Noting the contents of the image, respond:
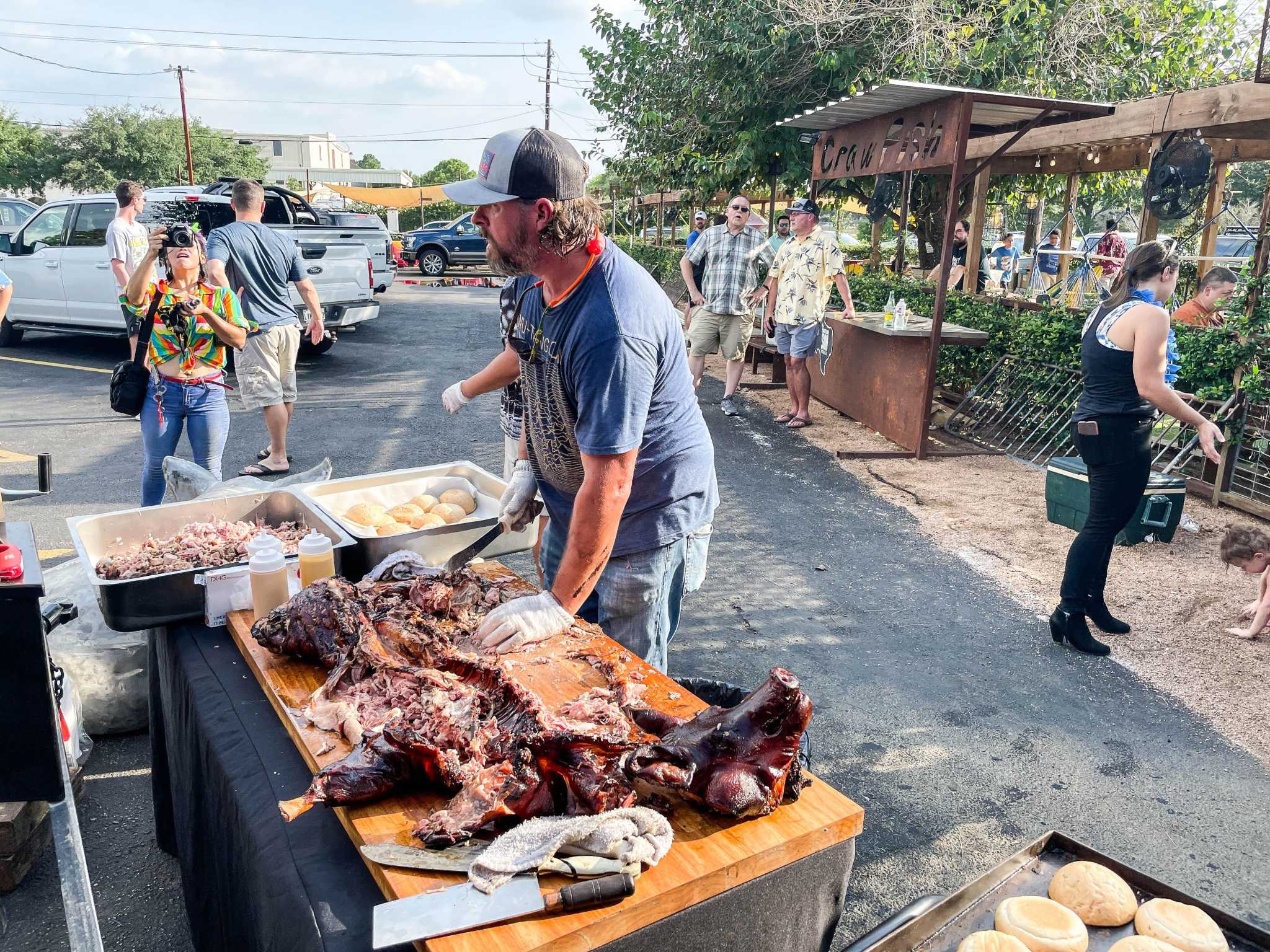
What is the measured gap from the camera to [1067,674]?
449 cm

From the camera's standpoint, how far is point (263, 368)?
23.6 feet

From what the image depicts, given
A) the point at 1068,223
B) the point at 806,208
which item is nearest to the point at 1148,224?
the point at 806,208

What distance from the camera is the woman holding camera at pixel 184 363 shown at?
5051 millimetres

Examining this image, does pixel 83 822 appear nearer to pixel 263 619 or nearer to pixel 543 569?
pixel 263 619

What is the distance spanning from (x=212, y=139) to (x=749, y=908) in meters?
64.8

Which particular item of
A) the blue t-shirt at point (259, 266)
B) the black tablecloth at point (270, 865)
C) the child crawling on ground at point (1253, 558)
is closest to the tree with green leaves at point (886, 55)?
the blue t-shirt at point (259, 266)

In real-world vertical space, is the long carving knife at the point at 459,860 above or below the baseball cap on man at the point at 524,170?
below

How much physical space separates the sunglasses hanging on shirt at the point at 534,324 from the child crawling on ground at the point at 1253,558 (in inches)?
168

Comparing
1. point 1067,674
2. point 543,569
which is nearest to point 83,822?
point 543,569

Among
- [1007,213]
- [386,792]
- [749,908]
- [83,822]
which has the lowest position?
[83,822]

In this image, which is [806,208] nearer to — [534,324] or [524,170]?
[534,324]

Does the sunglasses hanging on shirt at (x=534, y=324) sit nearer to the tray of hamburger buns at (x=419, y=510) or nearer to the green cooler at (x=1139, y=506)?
the tray of hamburger buns at (x=419, y=510)

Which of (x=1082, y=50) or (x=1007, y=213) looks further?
(x=1007, y=213)

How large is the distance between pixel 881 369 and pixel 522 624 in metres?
7.51
